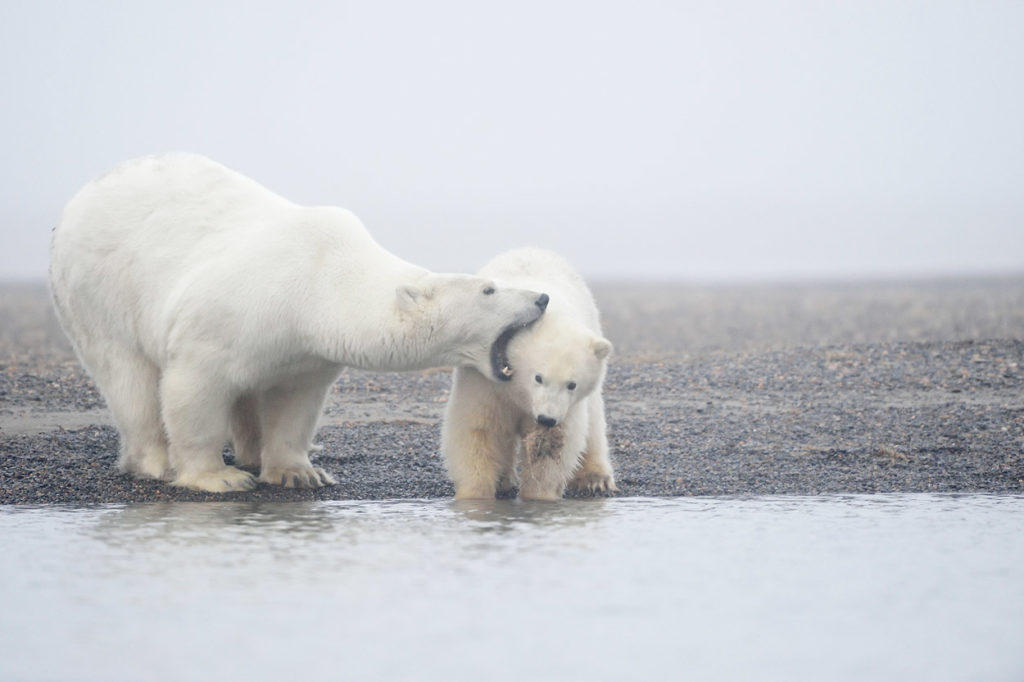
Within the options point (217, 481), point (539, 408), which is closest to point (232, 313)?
point (217, 481)

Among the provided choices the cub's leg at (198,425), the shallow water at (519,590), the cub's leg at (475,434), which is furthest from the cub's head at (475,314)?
the cub's leg at (198,425)

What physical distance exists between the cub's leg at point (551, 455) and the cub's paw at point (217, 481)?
1.75 m

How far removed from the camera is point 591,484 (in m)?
8.25

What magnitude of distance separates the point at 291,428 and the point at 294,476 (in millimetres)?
308

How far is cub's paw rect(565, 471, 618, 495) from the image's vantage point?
8234 millimetres

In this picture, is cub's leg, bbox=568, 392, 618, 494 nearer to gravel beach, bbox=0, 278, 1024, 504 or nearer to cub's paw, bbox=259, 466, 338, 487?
gravel beach, bbox=0, 278, 1024, 504

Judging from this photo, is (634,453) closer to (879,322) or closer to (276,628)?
(276,628)

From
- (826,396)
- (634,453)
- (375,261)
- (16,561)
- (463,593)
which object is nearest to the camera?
(463,593)

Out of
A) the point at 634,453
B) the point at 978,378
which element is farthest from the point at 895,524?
the point at 978,378

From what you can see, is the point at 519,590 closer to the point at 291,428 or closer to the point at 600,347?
the point at 600,347

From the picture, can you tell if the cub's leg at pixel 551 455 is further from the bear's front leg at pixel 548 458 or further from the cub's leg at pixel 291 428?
the cub's leg at pixel 291 428

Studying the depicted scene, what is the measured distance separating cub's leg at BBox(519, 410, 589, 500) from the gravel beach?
65 cm

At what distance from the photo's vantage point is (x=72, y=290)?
340 inches

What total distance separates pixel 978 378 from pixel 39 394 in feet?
27.5
